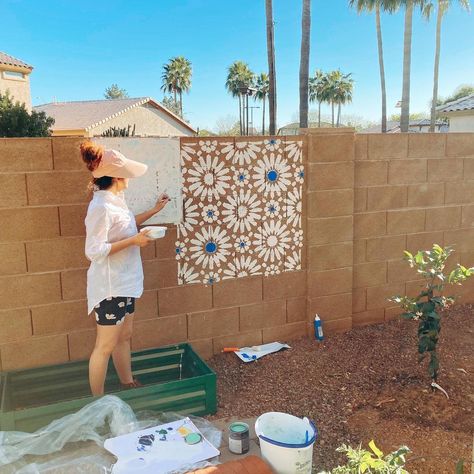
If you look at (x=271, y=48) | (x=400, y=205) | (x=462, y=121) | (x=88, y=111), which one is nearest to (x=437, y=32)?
(x=462, y=121)

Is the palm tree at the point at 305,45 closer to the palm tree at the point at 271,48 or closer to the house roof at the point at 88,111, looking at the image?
the palm tree at the point at 271,48

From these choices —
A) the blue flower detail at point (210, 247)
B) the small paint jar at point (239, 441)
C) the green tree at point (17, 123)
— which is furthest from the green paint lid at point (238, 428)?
the green tree at point (17, 123)

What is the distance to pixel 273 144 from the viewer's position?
3719 mm

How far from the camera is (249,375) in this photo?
354 cm

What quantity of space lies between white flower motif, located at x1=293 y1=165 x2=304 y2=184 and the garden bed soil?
1310 millimetres

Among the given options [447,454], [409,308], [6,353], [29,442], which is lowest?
[447,454]

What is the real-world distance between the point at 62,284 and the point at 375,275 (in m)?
2.60

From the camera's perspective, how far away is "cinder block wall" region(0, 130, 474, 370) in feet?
10.3

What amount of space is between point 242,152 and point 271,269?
37.2 inches

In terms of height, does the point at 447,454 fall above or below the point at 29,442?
below

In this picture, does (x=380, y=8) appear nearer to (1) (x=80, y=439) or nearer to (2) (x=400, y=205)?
(2) (x=400, y=205)

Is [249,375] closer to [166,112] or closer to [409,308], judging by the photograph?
[409,308]

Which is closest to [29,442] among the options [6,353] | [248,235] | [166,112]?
[6,353]

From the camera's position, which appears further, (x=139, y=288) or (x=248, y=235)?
(x=248, y=235)
